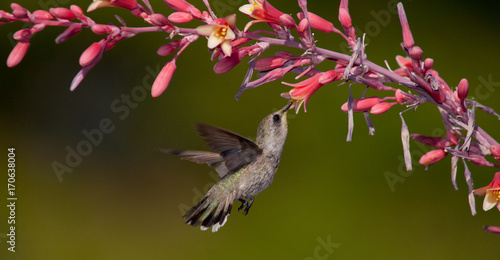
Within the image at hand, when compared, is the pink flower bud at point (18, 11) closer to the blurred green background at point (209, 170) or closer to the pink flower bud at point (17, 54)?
the pink flower bud at point (17, 54)

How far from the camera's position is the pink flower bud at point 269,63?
4.98ft

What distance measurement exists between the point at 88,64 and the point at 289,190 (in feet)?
7.54

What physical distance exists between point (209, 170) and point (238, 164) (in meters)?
1.59

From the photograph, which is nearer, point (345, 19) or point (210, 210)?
point (345, 19)

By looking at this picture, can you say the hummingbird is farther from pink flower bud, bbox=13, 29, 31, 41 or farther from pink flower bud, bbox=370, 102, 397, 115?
pink flower bud, bbox=13, 29, 31, 41

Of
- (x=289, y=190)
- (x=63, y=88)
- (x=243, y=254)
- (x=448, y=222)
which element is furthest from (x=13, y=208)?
(x=448, y=222)

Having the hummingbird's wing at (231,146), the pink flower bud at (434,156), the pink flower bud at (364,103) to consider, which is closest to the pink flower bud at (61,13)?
the hummingbird's wing at (231,146)

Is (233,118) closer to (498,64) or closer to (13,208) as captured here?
(13,208)

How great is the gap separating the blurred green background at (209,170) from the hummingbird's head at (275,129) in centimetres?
148
